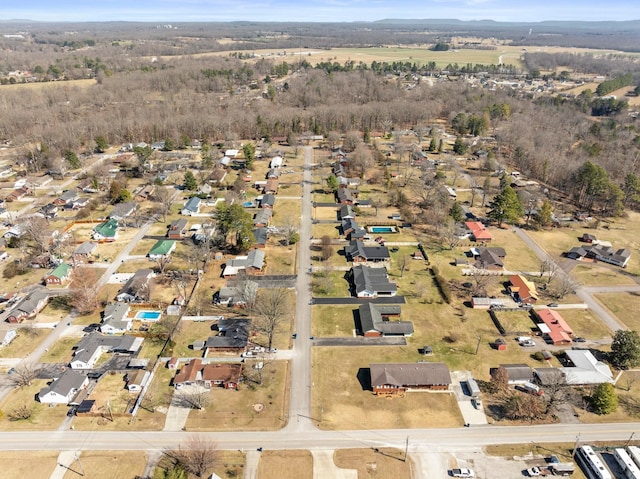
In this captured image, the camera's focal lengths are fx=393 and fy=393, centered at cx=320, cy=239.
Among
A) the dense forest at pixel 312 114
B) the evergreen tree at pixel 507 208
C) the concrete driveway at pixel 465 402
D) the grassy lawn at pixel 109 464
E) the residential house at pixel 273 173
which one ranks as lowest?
the grassy lawn at pixel 109 464

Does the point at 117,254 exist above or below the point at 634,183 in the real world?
below

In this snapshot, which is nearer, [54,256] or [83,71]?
[54,256]

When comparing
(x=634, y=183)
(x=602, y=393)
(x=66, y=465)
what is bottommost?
(x=66, y=465)

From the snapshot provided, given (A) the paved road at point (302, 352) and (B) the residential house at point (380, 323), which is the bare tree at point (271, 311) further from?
(B) the residential house at point (380, 323)

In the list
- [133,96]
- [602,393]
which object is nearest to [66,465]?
[602,393]

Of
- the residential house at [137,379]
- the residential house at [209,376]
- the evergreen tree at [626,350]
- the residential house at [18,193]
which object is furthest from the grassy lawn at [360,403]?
the residential house at [18,193]

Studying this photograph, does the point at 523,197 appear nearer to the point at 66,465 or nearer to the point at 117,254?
the point at 117,254

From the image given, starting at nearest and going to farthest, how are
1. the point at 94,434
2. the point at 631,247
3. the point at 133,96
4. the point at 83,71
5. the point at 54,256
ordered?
the point at 94,434
the point at 54,256
the point at 631,247
the point at 133,96
the point at 83,71
